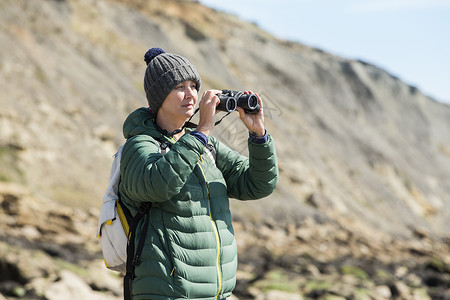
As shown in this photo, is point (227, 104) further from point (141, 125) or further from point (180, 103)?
point (141, 125)

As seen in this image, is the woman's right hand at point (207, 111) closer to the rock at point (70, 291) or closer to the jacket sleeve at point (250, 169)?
the jacket sleeve at point (250, 169)

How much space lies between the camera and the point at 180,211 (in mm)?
2496

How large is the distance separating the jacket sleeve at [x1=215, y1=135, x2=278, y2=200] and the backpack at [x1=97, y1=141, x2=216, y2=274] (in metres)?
0.39

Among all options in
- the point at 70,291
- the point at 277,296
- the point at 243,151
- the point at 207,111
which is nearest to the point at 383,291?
the point at 277,296

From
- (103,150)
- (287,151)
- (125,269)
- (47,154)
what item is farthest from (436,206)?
(125,269)

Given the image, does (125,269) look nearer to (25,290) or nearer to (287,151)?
(25,290)

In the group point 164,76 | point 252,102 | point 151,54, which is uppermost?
point 151,54

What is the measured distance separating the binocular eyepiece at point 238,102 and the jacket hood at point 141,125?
35cm

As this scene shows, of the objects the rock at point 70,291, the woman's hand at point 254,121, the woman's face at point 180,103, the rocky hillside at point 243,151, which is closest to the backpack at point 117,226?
the woman's face at point 180,103

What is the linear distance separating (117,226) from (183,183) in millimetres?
464

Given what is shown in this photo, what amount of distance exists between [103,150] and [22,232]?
576 centimetres

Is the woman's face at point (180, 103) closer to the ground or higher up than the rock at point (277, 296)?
closer to the ground

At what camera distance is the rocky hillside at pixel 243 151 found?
9984mm

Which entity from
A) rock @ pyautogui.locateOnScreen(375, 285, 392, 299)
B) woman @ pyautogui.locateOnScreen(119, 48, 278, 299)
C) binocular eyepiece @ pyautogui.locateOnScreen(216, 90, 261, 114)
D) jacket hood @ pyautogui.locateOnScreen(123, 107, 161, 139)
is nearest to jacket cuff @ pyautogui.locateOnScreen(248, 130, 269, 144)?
woman @ pyautogui.locateOnScreen(119, 48, 278, 299)
